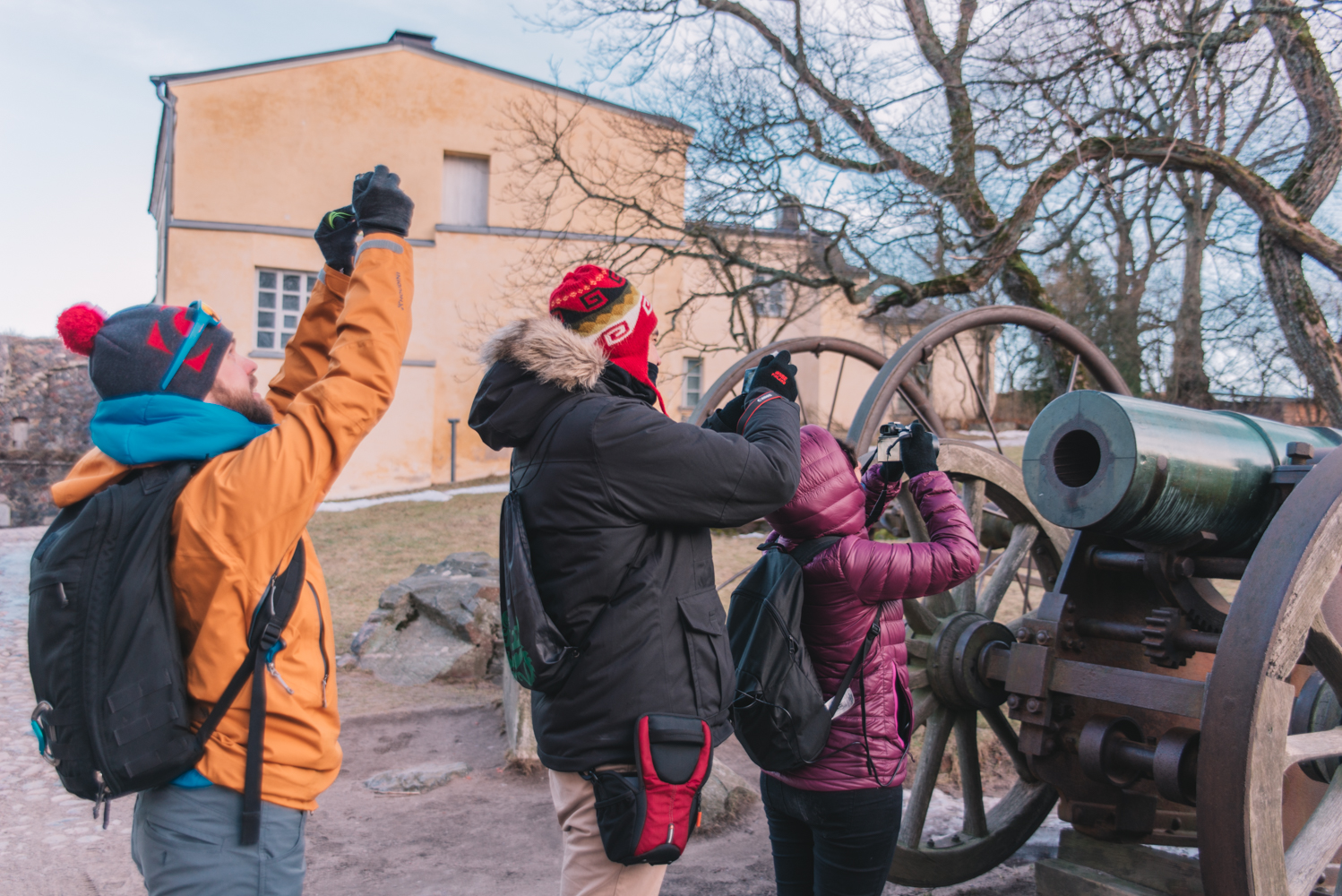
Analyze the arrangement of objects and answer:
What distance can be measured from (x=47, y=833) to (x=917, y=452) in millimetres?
3674

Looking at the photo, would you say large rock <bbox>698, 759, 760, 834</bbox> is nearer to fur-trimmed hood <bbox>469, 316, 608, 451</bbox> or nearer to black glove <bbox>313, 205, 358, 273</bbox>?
fur-trimmed hood <bbox>469, 316, 608, 451</bbox>

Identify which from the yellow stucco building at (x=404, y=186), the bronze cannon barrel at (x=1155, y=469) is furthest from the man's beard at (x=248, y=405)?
the yellow stucco building at (x=404, y=186)

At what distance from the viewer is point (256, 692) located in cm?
164

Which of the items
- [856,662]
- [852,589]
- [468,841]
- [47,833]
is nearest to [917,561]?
[852,589]

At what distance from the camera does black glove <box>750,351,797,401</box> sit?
2188mm

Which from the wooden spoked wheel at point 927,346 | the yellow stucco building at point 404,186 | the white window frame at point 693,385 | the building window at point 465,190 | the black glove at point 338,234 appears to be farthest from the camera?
the white window frame at point 693,385

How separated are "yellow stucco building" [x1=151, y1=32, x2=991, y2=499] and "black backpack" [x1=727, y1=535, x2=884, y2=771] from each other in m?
13.7

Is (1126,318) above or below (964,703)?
above

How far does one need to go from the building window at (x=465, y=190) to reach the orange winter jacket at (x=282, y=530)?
16281mm

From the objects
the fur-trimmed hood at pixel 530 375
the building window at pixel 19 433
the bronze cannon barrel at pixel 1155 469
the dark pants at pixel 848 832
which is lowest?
the building window at pixel 19 433

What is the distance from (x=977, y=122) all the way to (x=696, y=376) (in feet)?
42.4

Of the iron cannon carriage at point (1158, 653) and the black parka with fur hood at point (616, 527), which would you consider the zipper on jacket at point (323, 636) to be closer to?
the black parka with fur hood at point (616, 527)

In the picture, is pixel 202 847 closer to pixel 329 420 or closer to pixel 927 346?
pixel 329 420

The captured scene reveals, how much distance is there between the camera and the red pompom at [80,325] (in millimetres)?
1687
